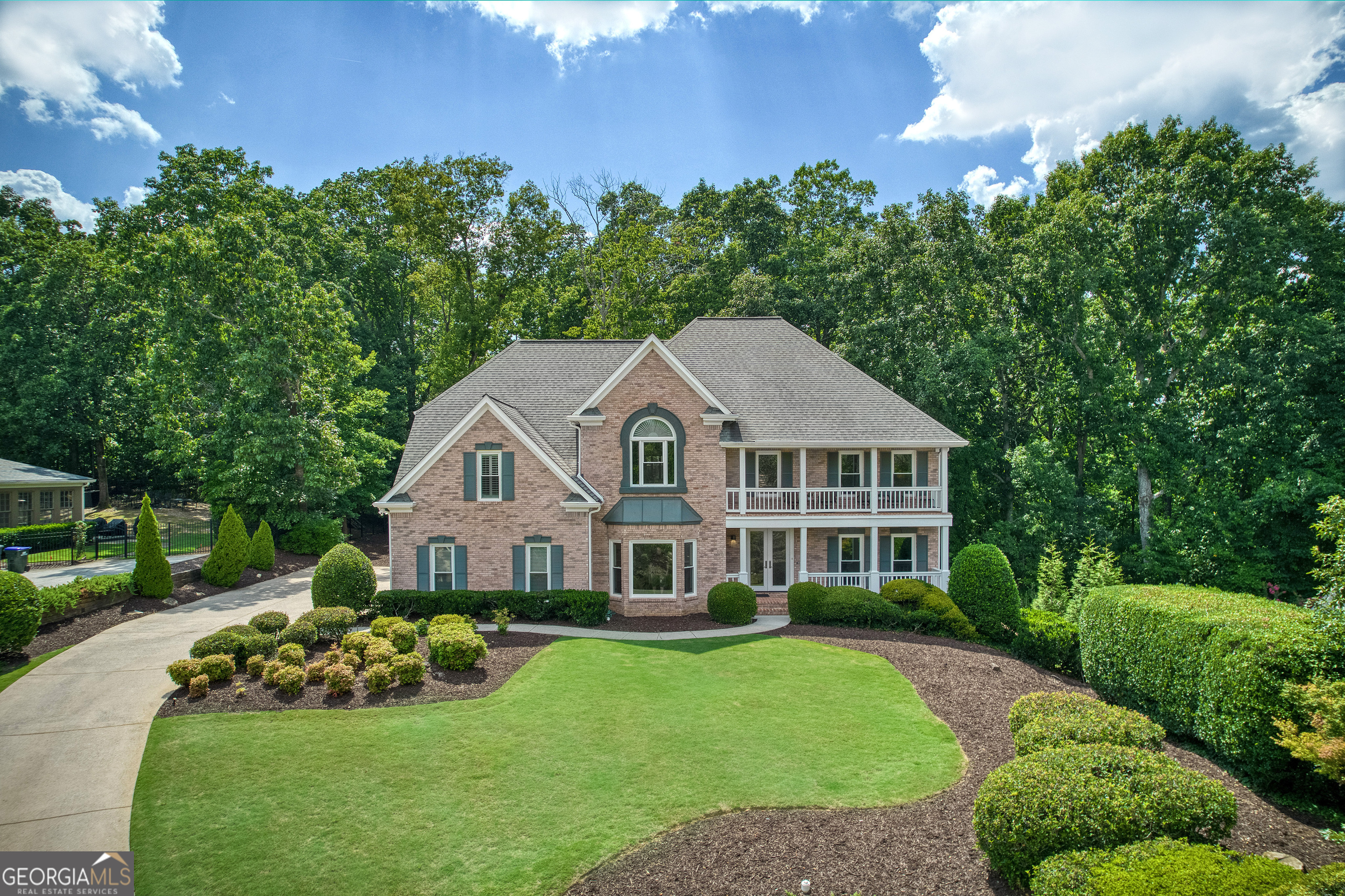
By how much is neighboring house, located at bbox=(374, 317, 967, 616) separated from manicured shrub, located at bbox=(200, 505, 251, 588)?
8077mm

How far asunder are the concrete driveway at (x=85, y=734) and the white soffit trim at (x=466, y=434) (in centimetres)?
663

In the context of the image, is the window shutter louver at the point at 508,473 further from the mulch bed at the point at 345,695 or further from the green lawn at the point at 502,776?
the green lawn at the point at 502,776

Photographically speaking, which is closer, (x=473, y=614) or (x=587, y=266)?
(x=473, y=614)

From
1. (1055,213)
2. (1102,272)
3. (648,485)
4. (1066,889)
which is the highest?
(1055,213)

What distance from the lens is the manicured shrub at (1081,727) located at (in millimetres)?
8719

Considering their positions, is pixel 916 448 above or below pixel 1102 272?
below

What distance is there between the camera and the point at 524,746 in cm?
1134

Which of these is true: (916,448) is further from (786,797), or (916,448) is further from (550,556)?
(786,797)

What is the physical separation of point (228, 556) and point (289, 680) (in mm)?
14210

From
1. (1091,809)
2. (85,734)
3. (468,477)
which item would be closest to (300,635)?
(85,734)

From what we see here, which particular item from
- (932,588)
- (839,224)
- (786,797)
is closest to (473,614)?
(786,797)

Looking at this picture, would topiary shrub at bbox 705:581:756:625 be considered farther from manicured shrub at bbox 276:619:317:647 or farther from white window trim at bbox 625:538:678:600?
manicured shrub at bbox 276:619:317:647

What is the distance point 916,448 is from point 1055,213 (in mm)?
13677

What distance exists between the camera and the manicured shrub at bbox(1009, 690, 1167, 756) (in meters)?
8.72
